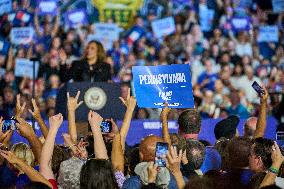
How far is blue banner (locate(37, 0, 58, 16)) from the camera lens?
19016 mm

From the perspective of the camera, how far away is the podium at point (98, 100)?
469 inches

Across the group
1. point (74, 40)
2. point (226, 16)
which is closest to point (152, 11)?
point (226, 16)

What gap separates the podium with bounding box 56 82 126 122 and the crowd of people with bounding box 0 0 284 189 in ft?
0.77

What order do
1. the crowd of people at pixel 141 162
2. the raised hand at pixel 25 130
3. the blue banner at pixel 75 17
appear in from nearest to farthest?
the crowd of people at pixel 141 162, the raised hand at pixel 25 130, the blue banner at pixel 75 17

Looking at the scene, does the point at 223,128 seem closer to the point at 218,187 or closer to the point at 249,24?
the point at 218,187

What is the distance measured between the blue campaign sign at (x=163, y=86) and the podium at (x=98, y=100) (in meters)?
2.80

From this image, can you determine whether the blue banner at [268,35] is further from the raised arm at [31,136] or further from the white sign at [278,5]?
the raised arm at [31,136]

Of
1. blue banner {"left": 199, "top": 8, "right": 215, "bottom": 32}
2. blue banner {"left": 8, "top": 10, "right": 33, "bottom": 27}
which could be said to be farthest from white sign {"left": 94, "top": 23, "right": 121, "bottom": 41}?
blue banner {"left": 199, "top": 8, "right": 215, "bottom": 32}

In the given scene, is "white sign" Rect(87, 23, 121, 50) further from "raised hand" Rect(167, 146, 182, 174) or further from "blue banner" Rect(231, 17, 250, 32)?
"raised hand" Rect(167, 146, 182, 174)

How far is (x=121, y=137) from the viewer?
26.7 ft

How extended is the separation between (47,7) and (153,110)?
17.0 feet

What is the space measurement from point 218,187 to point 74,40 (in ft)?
43.3

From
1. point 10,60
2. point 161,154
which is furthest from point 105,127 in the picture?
point 10,60

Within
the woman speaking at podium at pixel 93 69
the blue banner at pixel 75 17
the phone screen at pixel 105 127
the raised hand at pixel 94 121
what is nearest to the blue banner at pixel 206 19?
the blue banner at pixel 75 17
